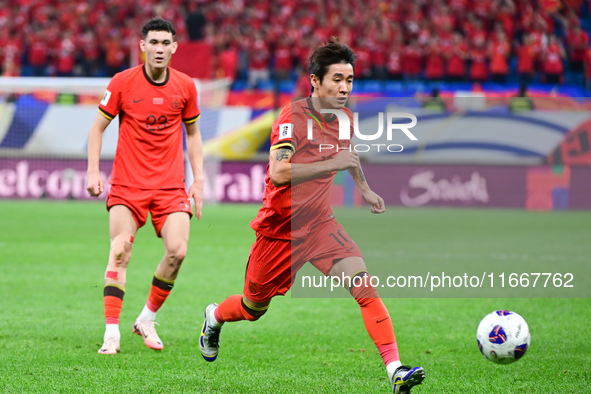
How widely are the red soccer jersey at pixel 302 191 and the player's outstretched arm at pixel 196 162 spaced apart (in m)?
1.27

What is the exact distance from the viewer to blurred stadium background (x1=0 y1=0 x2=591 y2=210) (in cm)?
1739

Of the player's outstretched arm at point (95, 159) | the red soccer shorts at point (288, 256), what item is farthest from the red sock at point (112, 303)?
the red soccer shorts at point (288, 256)

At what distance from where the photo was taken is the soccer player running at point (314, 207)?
4.24m

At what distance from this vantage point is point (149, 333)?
18.4 feet

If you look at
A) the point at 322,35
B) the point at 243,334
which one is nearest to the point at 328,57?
the point at 243,334

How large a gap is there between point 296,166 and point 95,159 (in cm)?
186

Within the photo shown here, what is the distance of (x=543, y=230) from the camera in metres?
13.7

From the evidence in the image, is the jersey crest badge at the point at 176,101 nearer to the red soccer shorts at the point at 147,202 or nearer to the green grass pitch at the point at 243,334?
the red soccer shorts at the point at 147,202

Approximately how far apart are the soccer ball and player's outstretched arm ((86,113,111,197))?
104 inches

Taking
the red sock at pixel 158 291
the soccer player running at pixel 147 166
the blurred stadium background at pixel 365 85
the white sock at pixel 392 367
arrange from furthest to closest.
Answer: the blurred stadium background at pixel 365 85, the red sock at pixel 158 291, the soccer player running at pixel 147 166, the white sock at pixel 392 367

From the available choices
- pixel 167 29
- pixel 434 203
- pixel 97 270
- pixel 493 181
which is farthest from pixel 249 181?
pixel 167 29

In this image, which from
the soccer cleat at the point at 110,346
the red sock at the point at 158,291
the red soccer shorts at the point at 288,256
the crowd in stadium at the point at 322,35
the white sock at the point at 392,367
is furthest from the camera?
the crowd in stadium at the point at 322,35

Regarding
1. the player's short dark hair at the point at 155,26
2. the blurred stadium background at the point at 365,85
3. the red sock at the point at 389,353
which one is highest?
the blurred stadium background at the point at 365,85

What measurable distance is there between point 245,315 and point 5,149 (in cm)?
1439
